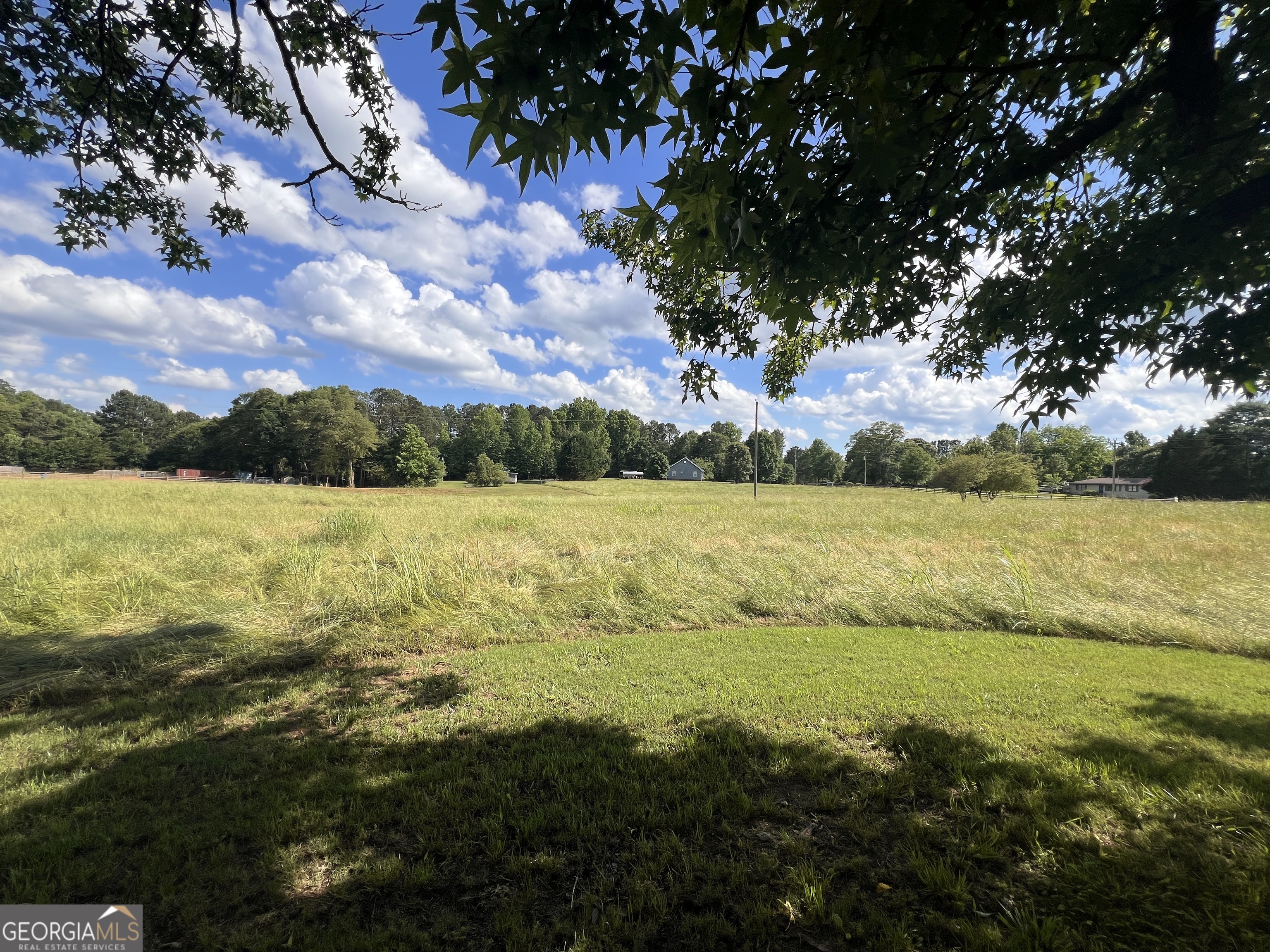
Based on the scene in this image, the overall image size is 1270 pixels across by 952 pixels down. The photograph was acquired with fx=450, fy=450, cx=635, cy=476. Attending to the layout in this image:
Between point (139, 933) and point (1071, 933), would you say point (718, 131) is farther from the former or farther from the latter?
point (139, 933)

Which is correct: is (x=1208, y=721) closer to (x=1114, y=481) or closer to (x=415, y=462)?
(x=415, y=462)

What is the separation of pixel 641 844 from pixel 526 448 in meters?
74.7

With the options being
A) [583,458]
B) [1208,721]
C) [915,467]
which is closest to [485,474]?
[583,458]

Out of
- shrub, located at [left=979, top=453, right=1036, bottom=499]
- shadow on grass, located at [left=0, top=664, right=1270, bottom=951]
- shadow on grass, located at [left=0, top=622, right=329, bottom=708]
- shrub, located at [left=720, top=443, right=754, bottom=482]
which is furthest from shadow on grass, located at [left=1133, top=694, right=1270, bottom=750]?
shrub, located at [left=720, top=443, right=754, bottom=482]

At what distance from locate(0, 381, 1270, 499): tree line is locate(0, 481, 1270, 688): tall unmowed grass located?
101 feet

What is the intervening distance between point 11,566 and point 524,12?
526 inches

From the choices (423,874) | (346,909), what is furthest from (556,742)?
(346,909)

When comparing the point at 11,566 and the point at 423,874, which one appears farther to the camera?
the point at 11,566

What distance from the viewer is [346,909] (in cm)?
227

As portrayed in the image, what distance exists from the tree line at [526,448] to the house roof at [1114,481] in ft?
4.09

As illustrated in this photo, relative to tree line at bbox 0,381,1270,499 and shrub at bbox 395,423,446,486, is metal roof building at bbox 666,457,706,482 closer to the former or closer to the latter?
tree line at bbox 0,381,1270,499

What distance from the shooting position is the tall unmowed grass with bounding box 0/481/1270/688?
23.0 ft

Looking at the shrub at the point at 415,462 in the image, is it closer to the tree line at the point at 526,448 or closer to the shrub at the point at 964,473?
the tree line at the point at 526,448

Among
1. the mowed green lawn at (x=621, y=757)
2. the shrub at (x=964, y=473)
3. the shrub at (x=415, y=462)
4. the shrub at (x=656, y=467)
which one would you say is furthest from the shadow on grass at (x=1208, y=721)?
the shrub at (x=656, y=467)
